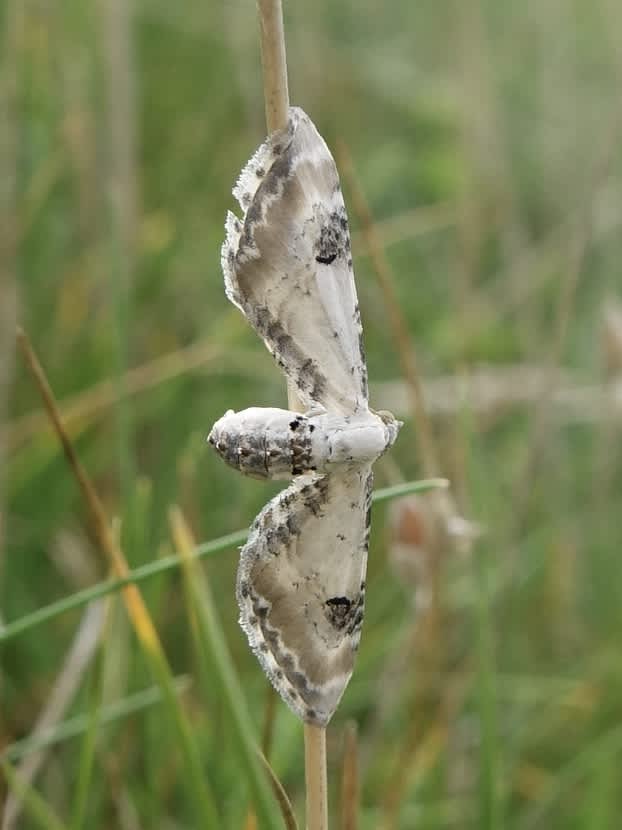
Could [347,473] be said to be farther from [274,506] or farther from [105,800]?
[105,800]

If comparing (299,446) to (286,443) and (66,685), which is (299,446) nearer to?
(286,443)

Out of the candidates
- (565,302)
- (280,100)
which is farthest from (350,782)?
(565,302)

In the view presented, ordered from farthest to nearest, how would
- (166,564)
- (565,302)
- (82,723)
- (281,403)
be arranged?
(281,403) → (565,302) → (82,723) → (166,564)

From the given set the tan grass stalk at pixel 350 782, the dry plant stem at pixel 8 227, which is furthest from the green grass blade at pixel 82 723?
the dry plant stem at pixel 8 227

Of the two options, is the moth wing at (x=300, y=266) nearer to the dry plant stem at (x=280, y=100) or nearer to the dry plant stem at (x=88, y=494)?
the dry plant stem at (x=280, y=100)

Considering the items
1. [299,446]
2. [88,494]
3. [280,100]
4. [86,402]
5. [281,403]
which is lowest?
[281,403]

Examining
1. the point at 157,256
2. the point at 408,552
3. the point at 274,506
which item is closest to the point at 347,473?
the point at 274,506

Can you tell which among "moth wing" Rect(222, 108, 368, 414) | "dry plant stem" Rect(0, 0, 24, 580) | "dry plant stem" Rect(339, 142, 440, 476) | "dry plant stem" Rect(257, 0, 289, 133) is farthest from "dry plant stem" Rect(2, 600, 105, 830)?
"dry plant stem" Rect(257, 0, 289, 133)
